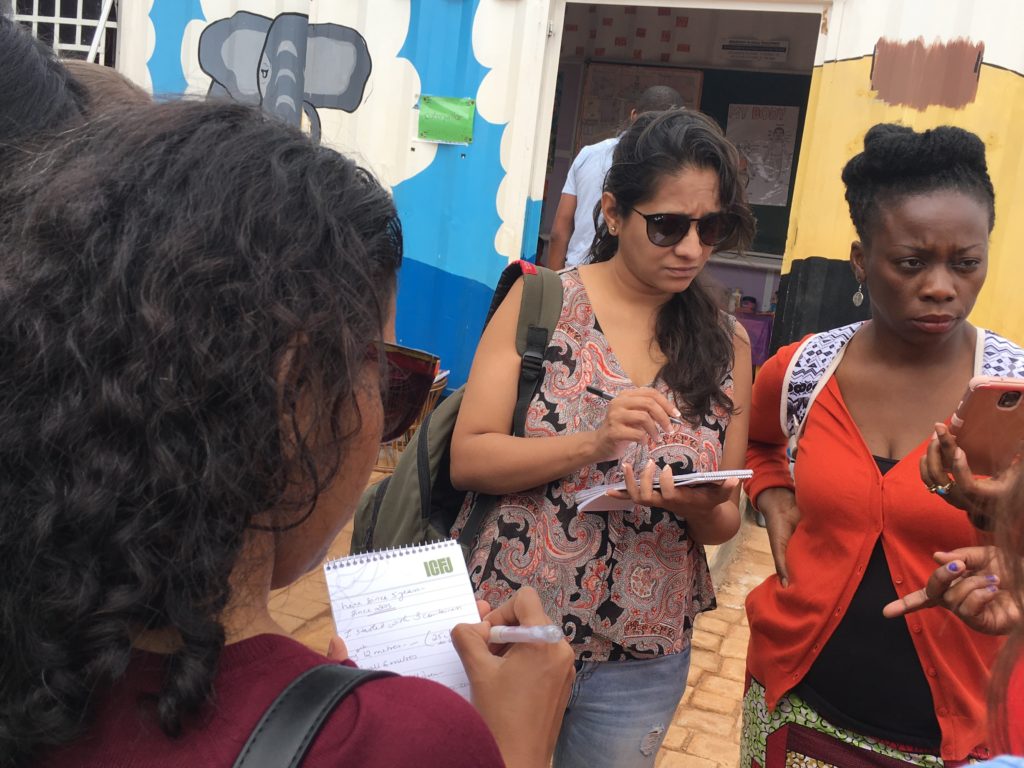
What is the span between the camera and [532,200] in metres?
6.08

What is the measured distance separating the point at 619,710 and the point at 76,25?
21.7 feet

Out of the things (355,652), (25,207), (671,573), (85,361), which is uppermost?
(25,207)

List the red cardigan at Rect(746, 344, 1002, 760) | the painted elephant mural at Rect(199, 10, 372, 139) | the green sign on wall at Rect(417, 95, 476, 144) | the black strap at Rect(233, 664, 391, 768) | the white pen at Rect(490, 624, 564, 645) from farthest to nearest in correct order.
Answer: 1. the painted elephant mural at Rect(199, 10, 372, 139)
2. the green sign on wall at Rect(417, 95, 476, 144)
3. the red cardigan at Rect(746, 344, 1002, 760)
4. the white pen at Rect(490, 624, 564, 645)
5. the black strap at Rect(233, 664, 391, 768)

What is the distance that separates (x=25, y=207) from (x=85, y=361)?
19 centimetres

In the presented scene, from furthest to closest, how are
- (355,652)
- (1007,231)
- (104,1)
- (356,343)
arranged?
(104,1) < (1007,231) < (355,652) < (356,343)

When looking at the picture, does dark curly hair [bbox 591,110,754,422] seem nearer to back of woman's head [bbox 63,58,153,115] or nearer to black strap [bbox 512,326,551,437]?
black strap [bbox 512,326,551,437]

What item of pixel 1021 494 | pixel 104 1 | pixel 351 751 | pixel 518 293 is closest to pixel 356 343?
pixel 351 751

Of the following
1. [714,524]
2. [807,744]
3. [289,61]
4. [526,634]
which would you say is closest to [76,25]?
[289,61]

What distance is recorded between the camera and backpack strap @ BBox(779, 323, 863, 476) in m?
2.32

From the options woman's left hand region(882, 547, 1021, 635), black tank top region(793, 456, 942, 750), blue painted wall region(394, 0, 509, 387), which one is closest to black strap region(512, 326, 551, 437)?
black tank top region(793, 456, 942, 750)

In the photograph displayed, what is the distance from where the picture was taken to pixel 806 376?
2352 mm

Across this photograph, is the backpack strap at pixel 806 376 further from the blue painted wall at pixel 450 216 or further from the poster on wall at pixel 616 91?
the poster on wall at pixel 616 91

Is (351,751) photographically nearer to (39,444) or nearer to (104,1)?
(39,444)

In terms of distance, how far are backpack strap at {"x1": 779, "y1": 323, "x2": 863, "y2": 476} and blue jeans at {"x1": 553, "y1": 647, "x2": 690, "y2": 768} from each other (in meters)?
0.62
